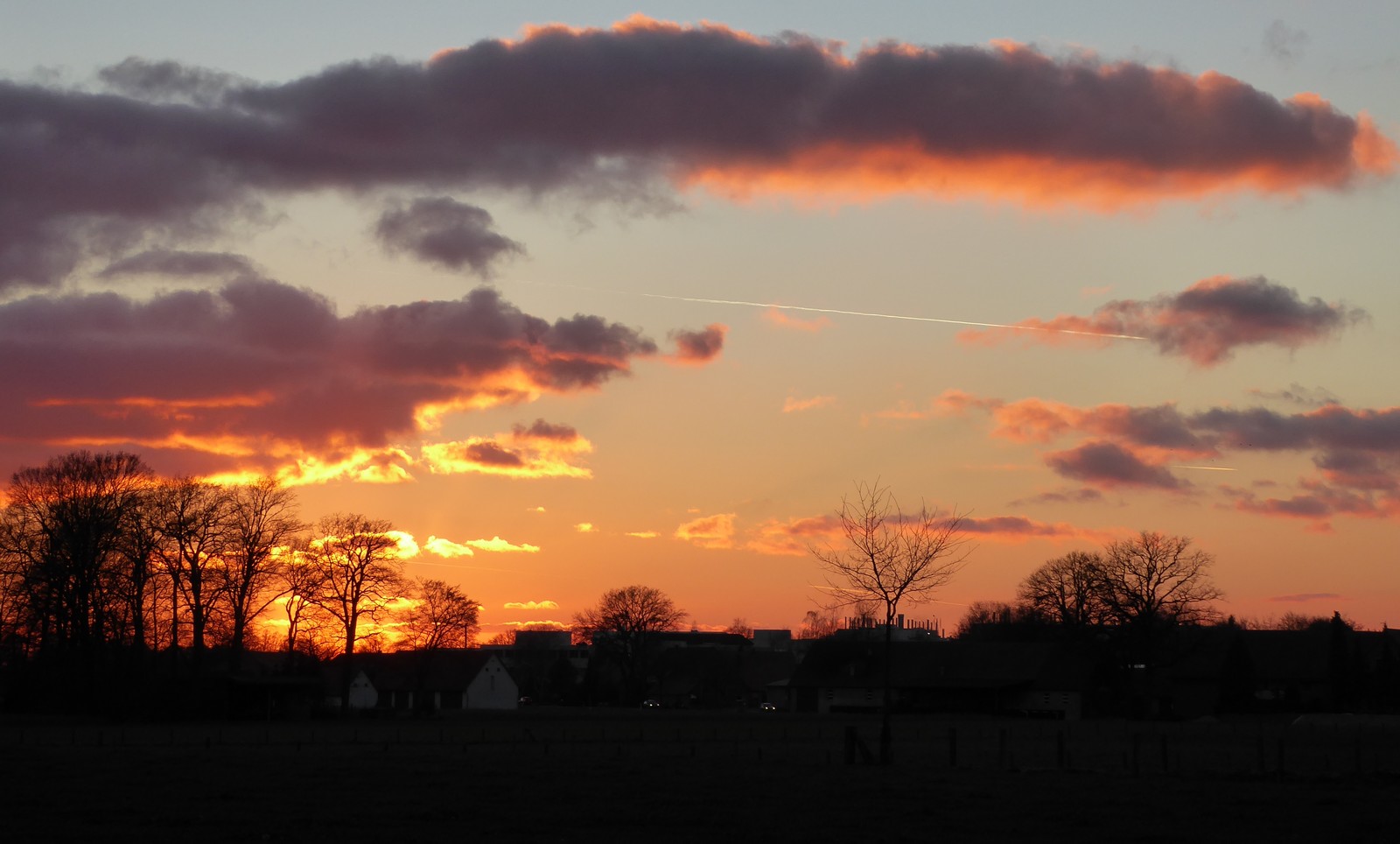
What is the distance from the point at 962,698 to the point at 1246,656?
71.6 ft

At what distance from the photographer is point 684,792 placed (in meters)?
27.6

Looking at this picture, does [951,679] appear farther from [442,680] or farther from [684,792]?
[684,792]

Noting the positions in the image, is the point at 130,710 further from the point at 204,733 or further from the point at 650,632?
the point at 650,632

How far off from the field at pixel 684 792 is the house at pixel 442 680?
71.7m

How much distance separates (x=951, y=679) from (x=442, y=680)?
157ft

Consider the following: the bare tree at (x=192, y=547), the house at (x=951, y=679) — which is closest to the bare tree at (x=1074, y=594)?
the house at (x=951, y=679)

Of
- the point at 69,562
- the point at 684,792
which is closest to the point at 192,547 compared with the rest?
the point at 69,562

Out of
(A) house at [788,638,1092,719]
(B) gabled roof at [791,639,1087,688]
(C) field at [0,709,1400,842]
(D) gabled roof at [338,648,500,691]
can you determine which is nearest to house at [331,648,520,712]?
(D) gabled roof at [338,648,500,691]

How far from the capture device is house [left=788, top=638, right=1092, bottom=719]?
101062 mm

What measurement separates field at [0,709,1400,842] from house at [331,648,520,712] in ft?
235

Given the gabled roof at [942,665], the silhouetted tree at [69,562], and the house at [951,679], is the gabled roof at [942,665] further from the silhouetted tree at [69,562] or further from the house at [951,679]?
the silhouetted tree at [69,562]

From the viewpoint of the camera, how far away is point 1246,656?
333 feet

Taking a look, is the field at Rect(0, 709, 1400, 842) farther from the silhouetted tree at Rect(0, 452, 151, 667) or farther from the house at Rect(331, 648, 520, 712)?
the house at Rect(331, 648, 520, 712)

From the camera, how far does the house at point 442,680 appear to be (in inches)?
4727
